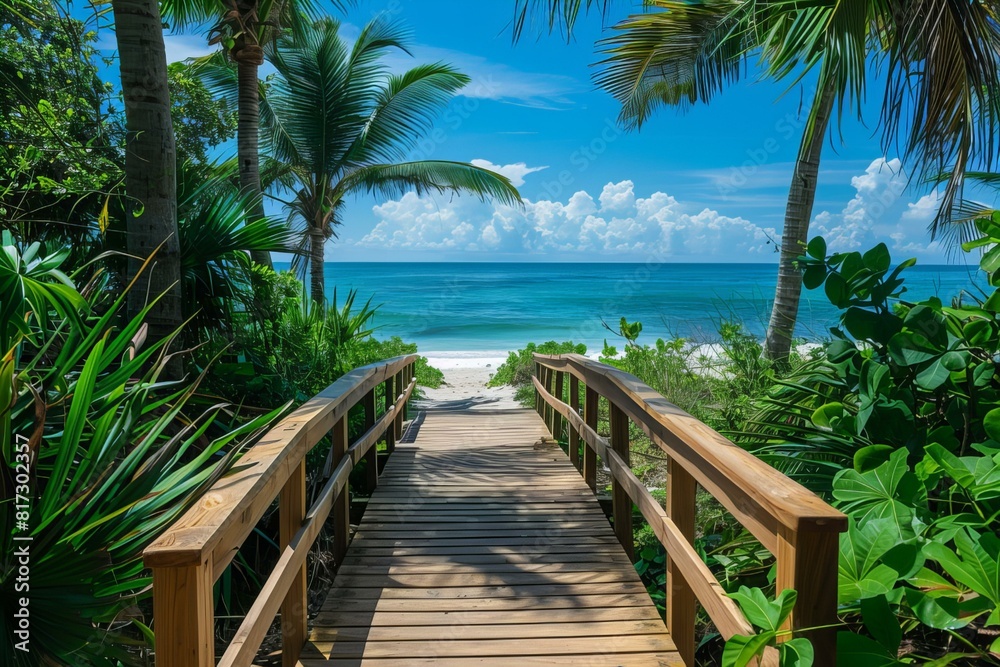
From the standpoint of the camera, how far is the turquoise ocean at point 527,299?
115 ft

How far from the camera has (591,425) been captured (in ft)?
14.1

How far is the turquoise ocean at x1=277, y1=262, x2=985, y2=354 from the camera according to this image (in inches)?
1375

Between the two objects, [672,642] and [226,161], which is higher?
[226,161]

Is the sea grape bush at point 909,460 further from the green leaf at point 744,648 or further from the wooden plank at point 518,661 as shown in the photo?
the wooden plank at point 518,661

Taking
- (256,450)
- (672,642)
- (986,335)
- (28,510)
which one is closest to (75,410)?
(28,510)

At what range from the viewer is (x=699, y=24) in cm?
712

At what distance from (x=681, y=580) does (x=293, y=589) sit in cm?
145

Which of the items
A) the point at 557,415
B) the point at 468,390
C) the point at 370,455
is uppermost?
the point at 370,455

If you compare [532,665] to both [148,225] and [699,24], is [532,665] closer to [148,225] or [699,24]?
[148,225]

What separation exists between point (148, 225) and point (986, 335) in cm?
411

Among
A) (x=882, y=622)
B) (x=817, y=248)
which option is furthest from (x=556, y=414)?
(x=882, y=622)

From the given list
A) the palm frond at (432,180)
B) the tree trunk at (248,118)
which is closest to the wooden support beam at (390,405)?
the tree trunk at (248,118)

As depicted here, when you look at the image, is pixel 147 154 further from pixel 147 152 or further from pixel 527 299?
pixel 527 299

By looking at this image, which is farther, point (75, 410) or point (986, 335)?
point (986, 335)
